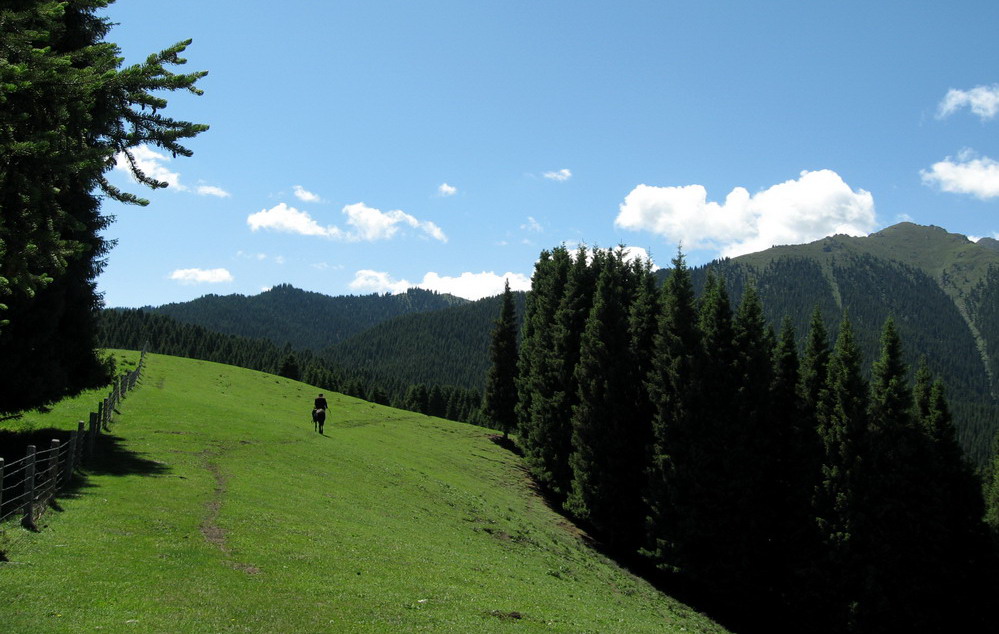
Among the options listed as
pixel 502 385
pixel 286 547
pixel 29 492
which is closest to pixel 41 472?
pixel 29 492

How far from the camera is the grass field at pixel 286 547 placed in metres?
12.9

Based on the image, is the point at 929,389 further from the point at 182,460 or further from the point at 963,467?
the point at 182,460

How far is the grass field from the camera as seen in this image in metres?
12.9

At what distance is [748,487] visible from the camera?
34.4m

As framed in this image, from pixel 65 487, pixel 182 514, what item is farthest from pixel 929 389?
pixel 65 487

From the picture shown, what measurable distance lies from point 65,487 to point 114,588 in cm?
988

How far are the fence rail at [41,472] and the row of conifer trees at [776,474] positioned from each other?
94.8 feet

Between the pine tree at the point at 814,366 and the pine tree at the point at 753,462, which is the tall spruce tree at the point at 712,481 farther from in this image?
the pine tree at the point at 814,366

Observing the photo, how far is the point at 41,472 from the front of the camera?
655 inches

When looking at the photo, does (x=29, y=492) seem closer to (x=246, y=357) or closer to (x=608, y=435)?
(x=608, y=435)

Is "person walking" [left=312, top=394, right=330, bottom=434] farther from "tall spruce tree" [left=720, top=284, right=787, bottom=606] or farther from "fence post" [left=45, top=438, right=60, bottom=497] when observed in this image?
"tall spruce tree" [left=720, top=284, right=787, bottom=606]

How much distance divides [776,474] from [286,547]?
99.3 feet

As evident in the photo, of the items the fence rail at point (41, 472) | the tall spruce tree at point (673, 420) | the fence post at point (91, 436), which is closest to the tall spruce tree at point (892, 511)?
the tall spruce tree at point (673, 420)

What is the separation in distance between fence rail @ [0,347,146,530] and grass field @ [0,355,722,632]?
0.65 metres
